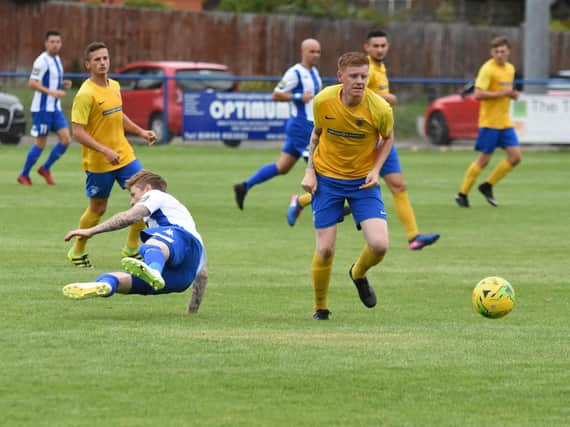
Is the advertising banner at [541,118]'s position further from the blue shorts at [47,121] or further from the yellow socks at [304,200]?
the yellow socks at [304,200]

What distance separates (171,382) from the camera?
25.3 ft

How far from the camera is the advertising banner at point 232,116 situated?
3142 centimetres

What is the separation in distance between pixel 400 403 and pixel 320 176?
3230 mm

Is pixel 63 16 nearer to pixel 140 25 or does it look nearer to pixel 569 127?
pixel 140 25

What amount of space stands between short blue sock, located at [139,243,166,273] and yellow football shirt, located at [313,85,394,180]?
1.34 metres

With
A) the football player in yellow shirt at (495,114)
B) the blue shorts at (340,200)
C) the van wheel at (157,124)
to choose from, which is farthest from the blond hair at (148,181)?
the van wheel at (157,124)

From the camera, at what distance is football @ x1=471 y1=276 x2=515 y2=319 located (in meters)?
9.88

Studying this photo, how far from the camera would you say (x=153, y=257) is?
9.62 m

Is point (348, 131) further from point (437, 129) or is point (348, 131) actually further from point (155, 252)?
point (437, 129)

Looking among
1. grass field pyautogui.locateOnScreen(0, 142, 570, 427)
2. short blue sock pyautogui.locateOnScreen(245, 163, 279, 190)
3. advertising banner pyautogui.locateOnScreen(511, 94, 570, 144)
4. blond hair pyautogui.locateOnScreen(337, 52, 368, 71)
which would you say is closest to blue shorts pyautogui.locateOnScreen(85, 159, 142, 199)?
grass field pyautogui.locateOnScreen(0, 142, 570, 427)

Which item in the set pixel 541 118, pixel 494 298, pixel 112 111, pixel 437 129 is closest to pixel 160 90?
pixel 437 129

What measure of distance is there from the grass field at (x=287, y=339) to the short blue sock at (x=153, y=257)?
40 centimetres

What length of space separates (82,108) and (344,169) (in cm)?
342

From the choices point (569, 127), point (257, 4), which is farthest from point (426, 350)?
point (257, 4)
